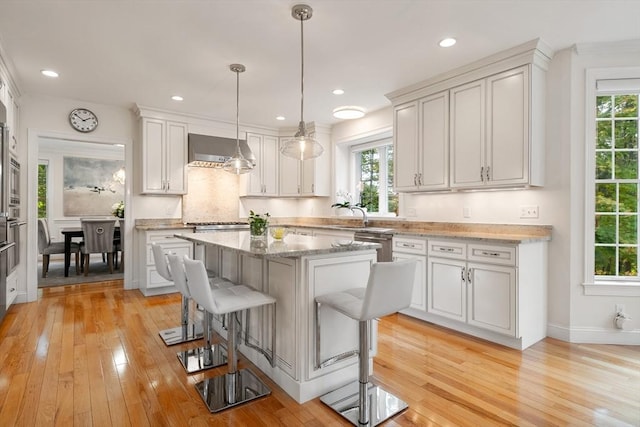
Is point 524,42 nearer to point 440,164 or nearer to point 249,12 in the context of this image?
point 440,164

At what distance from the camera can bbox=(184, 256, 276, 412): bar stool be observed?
79.0 inches

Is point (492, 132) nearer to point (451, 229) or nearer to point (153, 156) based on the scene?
point (451, 229)

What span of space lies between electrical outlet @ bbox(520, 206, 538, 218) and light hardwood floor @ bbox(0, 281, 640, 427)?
1110 millimetres

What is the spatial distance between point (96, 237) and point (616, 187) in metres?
6.80

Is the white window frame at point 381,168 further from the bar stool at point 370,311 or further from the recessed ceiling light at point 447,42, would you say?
the bar stool at point 370,311

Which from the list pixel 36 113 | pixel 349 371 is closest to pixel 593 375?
pixel 349 371

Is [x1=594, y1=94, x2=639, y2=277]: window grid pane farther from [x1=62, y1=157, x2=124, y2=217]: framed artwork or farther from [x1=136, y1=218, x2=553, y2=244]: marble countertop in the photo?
[x1=62, y1=157, x2=124, y2=217]: framed artwork

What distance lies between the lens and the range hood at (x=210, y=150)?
5.09 metres

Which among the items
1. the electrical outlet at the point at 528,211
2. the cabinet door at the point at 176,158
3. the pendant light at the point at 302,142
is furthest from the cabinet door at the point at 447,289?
the cabinet door at the point at 176,158

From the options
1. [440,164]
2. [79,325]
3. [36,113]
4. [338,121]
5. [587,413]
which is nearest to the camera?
[587,413]

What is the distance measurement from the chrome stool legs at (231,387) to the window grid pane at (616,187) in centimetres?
309

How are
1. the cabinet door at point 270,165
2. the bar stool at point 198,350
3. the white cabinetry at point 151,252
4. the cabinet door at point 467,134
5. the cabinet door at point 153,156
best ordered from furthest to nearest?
the cabinet door at point 270,165 → the cabinet door at point 153,156 → the white cabinetry at point 151,252 → the cabinet door at point 467,134 → the bar stool at point 198,350

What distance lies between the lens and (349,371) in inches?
91.9

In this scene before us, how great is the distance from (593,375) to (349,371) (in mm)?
1681
